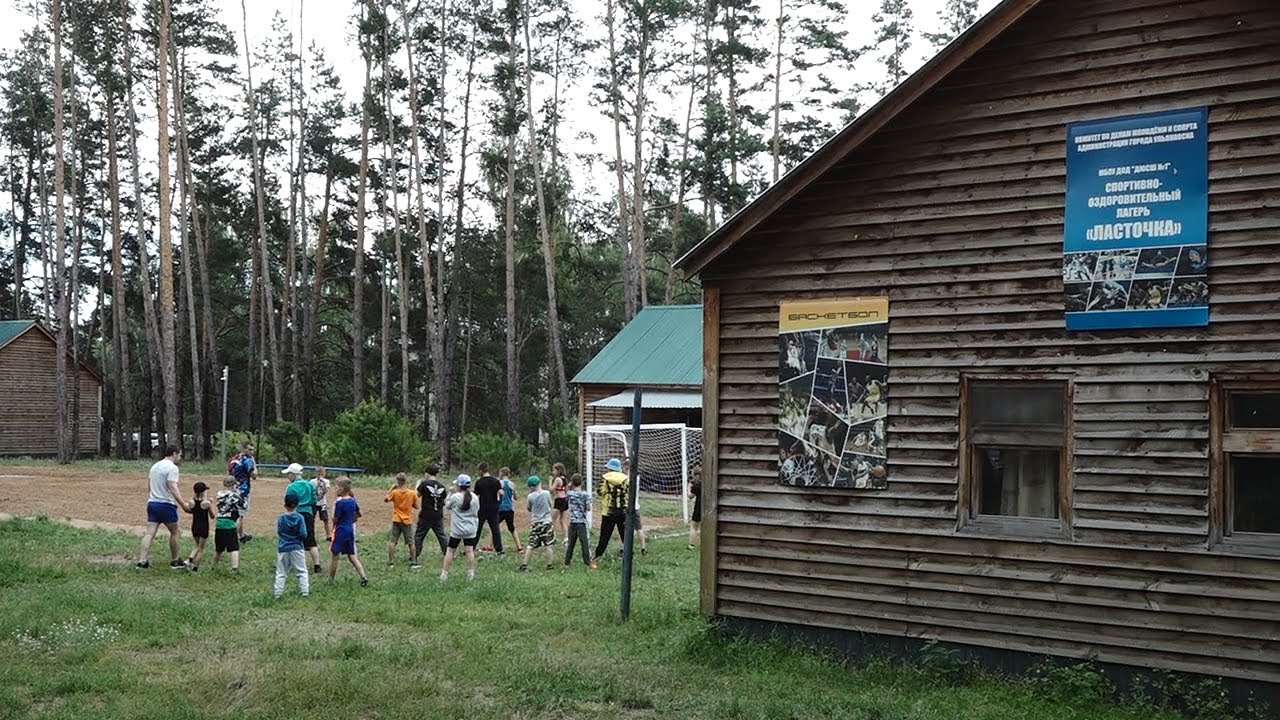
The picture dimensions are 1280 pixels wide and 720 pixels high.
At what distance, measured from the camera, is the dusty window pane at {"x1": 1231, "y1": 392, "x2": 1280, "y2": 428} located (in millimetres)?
8750

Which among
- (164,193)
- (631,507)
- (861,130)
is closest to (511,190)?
(164,193)

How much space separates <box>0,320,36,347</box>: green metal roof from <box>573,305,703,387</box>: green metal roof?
91.8 feet

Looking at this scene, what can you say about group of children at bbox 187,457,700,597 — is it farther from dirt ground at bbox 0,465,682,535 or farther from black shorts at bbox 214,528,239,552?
dirt ground at bbox 0,465,682,535

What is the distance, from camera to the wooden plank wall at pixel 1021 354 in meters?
8.87

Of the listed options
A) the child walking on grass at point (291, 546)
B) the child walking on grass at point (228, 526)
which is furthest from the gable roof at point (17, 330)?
the child walking on grass at point (291, 546)

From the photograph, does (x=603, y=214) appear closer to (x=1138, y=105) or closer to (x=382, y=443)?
(x=382, y=443)

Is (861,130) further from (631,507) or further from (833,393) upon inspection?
(631,507)

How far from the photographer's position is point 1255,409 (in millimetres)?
8852

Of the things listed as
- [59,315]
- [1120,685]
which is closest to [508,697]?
[1120,685]

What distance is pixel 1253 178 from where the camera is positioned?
8.89 m

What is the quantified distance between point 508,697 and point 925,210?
5468mm

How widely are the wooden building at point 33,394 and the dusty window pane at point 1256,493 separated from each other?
46975mm

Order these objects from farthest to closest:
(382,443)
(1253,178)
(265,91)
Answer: (265,91), (382,443), (1253,178)

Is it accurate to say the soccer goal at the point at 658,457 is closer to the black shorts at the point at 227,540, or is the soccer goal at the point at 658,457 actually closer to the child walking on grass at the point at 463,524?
the child walking on grass at the point at 463,524
